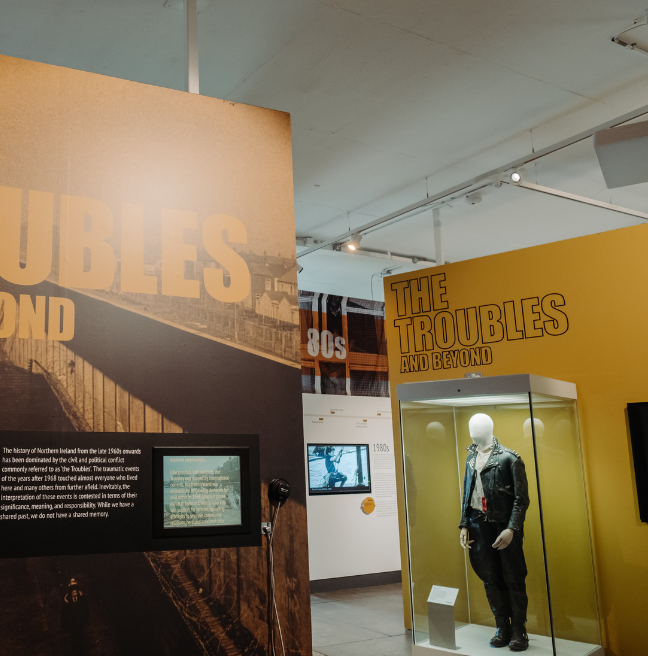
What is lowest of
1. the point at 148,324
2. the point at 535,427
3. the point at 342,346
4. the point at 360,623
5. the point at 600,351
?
the point at 360,623

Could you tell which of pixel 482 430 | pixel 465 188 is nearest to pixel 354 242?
pixel 465 188

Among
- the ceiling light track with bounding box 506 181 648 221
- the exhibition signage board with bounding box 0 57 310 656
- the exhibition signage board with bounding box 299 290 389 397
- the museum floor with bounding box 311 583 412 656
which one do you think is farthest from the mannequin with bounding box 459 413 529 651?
the exhibition signage board with bounding box 299 290 389 397

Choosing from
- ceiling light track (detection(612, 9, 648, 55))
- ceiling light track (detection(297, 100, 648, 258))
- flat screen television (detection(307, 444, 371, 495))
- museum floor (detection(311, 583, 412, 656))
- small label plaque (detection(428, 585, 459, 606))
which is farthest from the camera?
flat screen television (detection(307, 444, 371, 495))

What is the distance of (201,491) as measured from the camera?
2998mm

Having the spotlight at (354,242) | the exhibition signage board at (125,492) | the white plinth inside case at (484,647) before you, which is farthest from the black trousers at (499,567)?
the spotlight at (354,242)

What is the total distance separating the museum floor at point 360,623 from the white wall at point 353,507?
1.26ft

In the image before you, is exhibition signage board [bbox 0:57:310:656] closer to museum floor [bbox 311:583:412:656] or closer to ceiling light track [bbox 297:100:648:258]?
museum floor [bbox 311:583:412:656]

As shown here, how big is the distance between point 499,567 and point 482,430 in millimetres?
1007

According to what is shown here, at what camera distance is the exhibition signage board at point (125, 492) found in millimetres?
2691

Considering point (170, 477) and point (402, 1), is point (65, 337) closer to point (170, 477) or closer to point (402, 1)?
point (170, 477)

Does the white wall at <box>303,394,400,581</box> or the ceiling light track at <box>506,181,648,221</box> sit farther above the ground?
the ceiling light track at <box>506,181,648,221</box>

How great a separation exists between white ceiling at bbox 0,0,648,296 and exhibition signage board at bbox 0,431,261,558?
303 cm

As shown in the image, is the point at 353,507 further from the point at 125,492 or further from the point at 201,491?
the point at 125,492

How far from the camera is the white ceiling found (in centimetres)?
464
